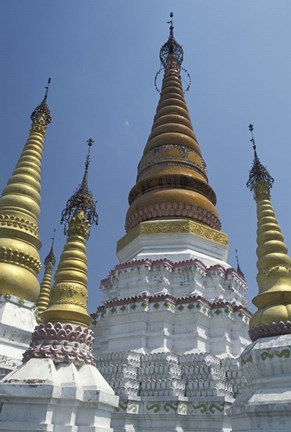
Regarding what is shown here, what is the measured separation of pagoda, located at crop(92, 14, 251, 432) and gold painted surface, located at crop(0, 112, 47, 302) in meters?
3.95

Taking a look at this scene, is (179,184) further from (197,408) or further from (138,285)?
(197,408)

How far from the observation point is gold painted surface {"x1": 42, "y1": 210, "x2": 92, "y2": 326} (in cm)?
840

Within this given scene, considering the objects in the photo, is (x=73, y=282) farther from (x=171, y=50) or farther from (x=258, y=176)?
(x=171, y=50)

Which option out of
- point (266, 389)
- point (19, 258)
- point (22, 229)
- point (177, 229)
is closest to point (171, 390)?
point (266, 389)

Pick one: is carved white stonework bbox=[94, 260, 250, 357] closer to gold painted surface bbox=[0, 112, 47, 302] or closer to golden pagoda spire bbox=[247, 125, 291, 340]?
gold painted surface bbox=[0, 112, 47, 302]

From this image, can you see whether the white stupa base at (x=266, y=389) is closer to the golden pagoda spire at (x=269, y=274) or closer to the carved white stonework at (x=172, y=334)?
the golden pagoda spire at (x=269, y=274)

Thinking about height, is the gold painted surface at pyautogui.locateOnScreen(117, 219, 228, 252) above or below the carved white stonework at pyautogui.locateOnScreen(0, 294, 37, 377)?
above

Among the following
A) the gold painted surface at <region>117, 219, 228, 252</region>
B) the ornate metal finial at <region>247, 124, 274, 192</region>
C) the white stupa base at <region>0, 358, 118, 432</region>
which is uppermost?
the gold painted surface at <region>117, 219, 228, 252</region>

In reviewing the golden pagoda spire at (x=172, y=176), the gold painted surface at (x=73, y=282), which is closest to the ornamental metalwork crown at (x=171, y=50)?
the golden pagoda spire at (x=172, y=176)

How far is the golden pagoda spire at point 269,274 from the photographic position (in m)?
8.83

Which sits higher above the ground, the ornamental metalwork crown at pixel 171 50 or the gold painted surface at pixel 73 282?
the ornamental metalwork crown at pixel 171 50

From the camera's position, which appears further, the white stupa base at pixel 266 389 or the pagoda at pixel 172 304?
the pagoda at pixel 172 304

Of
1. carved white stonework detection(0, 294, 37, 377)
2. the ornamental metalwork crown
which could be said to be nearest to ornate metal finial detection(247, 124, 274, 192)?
carved white stonework detection(0, 294, 37, 377)

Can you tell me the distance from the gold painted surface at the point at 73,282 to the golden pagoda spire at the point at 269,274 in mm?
3891
